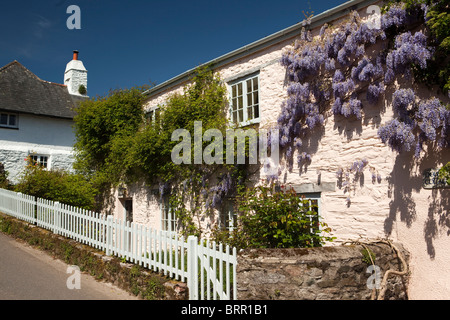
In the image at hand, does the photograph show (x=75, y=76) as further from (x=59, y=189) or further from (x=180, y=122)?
(x=180, y=122)

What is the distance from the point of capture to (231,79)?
31.7 ft

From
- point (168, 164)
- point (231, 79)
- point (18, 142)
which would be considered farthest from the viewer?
point (18, 142)

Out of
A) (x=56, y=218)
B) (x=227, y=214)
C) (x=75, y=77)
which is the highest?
(x=75, y=77)

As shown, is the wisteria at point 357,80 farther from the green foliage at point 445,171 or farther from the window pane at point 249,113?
the window pane at point 249,113

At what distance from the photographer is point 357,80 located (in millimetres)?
7020

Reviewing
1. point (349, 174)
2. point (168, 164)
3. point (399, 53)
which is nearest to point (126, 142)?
point (168, 164)

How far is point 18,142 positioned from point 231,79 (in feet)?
46.5

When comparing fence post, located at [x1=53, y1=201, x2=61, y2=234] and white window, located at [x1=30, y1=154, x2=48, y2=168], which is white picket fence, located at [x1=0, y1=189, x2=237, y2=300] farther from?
white window, located at [x1=30, y1=154, x2=48, y2=168]

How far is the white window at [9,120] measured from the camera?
723 inches

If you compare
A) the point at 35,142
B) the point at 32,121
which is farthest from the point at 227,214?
the point at 32,121

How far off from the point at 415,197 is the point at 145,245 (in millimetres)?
4932

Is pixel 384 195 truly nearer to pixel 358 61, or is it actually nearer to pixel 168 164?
pixel 358 61

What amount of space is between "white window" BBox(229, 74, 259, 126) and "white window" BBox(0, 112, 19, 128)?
14.2 metres

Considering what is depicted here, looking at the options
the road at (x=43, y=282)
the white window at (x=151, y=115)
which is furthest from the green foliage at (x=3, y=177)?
the road at (x=43, y=282)
